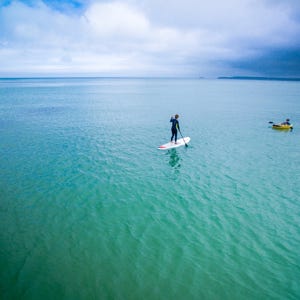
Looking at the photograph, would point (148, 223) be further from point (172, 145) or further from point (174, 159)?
point (172, 145)

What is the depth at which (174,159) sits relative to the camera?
73.1ft

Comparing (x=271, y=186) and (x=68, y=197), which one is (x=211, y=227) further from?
(x=68, y=197)

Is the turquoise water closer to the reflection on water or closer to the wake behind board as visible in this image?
the reflection on water

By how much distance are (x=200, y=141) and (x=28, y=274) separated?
2323cm

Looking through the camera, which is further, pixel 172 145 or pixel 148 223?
pixel 172 145

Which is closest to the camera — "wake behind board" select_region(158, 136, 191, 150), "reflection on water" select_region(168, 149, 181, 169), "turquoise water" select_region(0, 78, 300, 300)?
"turquoise water" select_region(0, 78, 300, 300)

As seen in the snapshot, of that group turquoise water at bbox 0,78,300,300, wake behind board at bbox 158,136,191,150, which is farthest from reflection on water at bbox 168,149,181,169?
wake behind board at bbox 158,136,191,150

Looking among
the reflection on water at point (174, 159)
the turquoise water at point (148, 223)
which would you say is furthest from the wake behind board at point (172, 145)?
the turquoise water at point (148, 223)

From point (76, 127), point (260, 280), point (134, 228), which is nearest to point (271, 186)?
point (260, 280)

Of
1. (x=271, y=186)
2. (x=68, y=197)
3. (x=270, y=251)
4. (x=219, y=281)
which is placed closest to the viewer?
(x=219, y=281)

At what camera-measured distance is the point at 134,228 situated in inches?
476

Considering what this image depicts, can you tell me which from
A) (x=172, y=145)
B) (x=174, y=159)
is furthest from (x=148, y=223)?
(x=172, y=145)

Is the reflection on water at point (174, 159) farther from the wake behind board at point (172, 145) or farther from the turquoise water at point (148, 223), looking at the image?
the wake behind board at point (172, 145)

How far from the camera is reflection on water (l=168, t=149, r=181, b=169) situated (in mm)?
20797
